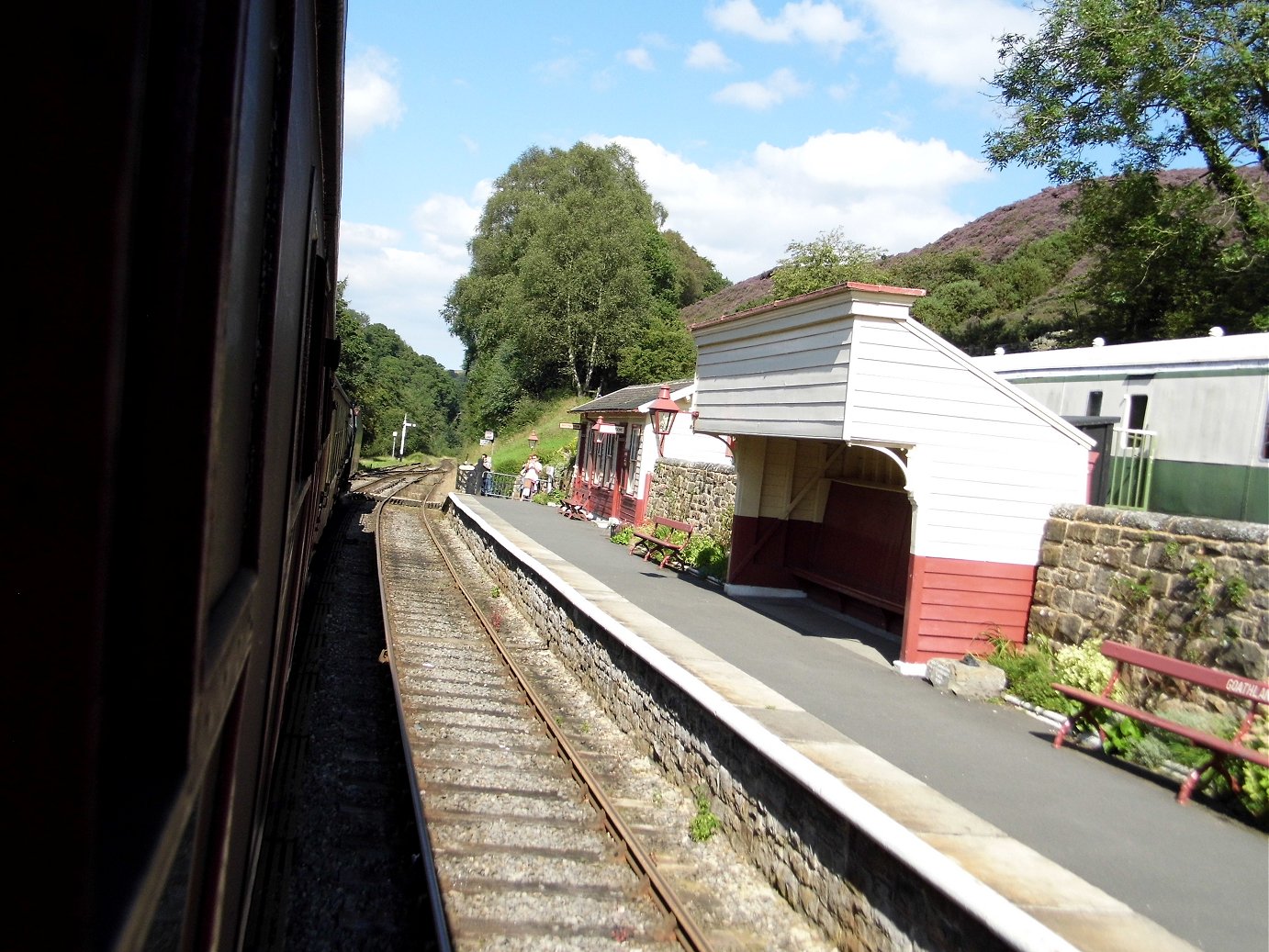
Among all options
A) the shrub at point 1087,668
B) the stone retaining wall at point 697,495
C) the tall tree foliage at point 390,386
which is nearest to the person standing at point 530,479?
the tall tree foliage at point 390,386

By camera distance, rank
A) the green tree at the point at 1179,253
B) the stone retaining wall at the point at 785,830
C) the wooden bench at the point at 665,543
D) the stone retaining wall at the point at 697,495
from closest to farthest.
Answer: the stone retaining wall at the point at 785,830, the wooden bench at the point at 665,543, the stone retaining wall at the point at 697,495, the green tree at the point at 1179,253

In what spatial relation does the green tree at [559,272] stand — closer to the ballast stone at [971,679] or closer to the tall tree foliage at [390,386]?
the tall tree foliage at [390,386]

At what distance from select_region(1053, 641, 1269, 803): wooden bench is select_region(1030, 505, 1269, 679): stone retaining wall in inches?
20.4

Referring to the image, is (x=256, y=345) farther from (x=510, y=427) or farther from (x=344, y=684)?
(x=510, y=427)

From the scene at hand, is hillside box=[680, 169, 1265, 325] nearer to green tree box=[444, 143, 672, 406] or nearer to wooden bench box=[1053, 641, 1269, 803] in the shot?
green tree box=[444, 143, 672, 406]

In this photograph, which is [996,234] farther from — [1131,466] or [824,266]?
[1131,466]

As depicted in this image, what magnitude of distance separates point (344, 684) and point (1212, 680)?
7528mm

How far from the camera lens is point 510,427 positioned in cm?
5372

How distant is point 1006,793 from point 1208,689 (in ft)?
6.94

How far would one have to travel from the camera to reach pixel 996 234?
6606cm

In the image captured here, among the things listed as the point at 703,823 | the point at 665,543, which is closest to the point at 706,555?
the point at 665,543

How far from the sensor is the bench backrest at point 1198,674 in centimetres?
661

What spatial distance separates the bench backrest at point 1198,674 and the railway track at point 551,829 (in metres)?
3.42

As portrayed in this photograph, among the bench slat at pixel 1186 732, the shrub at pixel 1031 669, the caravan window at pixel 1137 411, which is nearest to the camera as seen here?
the bench slat at pixel 1186 732
